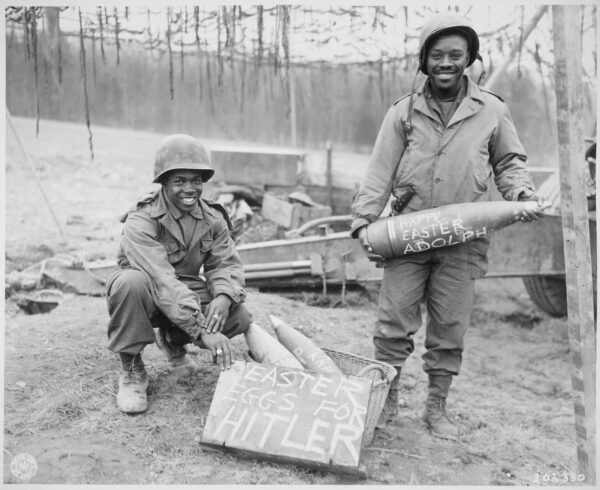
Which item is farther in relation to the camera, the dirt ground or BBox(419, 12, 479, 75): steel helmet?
BBox(419, 12, 479, 75): steel helmet

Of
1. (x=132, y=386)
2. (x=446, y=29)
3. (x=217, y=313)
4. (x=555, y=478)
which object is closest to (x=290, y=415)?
(x=217, y=313)

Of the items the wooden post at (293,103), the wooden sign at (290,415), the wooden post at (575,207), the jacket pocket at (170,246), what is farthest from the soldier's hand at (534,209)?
the wooden post at (293,103)

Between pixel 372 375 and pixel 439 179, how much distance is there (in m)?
1.10

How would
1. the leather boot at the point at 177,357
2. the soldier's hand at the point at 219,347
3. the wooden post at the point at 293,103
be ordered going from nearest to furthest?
the soldier's hand at the point at 219,347 → the leather boot at the point at 177,357 → the wooden post at the point at 293,103

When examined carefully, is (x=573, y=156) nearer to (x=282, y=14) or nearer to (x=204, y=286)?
(x=204, y=286)

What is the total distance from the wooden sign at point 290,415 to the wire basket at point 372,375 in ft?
0.47

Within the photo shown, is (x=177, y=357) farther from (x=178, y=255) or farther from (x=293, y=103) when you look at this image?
(x=293, y=103)

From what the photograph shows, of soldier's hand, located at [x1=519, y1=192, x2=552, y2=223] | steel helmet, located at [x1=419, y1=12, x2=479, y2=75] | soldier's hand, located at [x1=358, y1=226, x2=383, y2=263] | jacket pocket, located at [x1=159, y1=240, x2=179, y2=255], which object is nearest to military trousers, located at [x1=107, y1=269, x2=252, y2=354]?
jacket pocket, located at [x1=159, y1=240, x2=179, y2=255]

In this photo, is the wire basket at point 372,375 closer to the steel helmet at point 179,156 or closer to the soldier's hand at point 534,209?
the soldier's hand at point 534,209

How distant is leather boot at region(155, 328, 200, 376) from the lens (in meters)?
4.11

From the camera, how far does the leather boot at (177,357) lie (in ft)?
13.5

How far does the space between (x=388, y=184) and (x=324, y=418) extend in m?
1.33

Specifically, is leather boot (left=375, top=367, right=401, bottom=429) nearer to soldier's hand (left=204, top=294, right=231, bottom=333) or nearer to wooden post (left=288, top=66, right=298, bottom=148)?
soldier's hand (left=204, top=294, right=231, bottom=333)

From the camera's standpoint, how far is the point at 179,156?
143 inches
